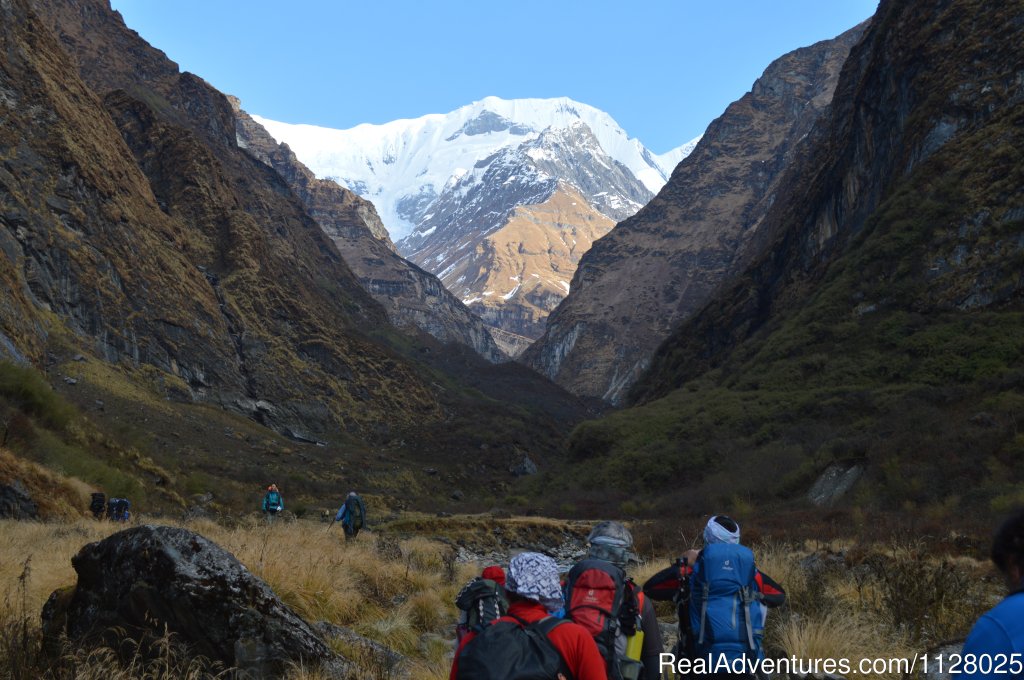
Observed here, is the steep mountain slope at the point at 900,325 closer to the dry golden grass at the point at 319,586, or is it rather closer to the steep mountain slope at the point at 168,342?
the dry golden grass at the point at 319,586

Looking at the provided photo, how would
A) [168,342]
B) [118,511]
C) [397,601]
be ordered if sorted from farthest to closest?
[168,342]
[118,511]
[397,601]

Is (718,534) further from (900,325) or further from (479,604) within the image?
(900,325)

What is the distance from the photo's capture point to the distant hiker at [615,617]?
4102 millimetres

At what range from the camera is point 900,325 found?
4572 cm

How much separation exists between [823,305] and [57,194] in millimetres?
60215

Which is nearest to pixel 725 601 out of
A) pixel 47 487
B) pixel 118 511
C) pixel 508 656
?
pixel 508 656

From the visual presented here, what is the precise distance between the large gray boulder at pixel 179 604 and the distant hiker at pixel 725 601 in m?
2.78

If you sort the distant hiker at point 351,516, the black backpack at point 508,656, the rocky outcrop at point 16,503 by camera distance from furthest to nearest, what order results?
the distant hiker at point 351,516
the rocky outcrop at point 16,503
the black backpack at point 508,656

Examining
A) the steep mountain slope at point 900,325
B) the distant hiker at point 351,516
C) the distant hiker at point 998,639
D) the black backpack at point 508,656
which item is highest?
the steep mountain slope at point 900,325

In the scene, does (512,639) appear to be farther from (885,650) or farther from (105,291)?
(105,291)

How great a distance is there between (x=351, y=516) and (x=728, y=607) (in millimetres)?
13312

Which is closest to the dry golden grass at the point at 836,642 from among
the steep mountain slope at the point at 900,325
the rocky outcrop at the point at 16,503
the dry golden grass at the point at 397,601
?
the dry golden grass at the point at 397,601

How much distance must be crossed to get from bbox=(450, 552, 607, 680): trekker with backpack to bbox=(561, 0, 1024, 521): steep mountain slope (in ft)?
61.2

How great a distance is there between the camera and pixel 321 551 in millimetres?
10914
